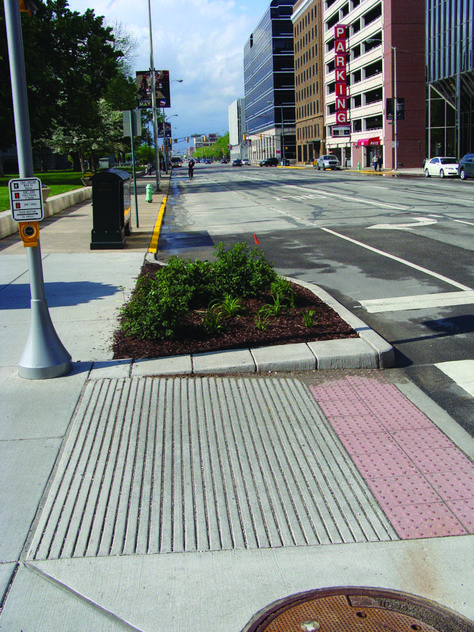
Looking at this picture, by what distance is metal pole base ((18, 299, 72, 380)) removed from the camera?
6.20 meters

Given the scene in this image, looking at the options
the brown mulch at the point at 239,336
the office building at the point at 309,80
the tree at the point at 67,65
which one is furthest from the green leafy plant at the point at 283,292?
the office building at the point at 309,80

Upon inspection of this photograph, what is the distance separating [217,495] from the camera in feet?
13.4

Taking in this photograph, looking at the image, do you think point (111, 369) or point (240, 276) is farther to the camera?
point (240, 276)

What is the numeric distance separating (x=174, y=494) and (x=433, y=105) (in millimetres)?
67645

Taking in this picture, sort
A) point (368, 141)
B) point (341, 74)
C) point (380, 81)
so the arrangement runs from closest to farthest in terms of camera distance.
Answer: point (380, 81), point (368, 141), point (341, 74)

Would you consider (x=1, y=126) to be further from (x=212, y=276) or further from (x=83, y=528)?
(x=83, y=528)

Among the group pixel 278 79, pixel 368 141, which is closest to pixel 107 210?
pixel 368 141

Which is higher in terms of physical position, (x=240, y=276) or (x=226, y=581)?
(x=240, y=276)

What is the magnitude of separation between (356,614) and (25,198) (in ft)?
14.8

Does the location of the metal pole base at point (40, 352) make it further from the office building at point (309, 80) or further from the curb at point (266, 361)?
the office building at point (309, 80)

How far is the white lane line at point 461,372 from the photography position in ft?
19.7

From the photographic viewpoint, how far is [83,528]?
3742mm

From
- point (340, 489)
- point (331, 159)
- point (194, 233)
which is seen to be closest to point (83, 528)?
point (340, 489)

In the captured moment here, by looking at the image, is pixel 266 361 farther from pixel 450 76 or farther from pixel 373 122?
pixel 373 122
